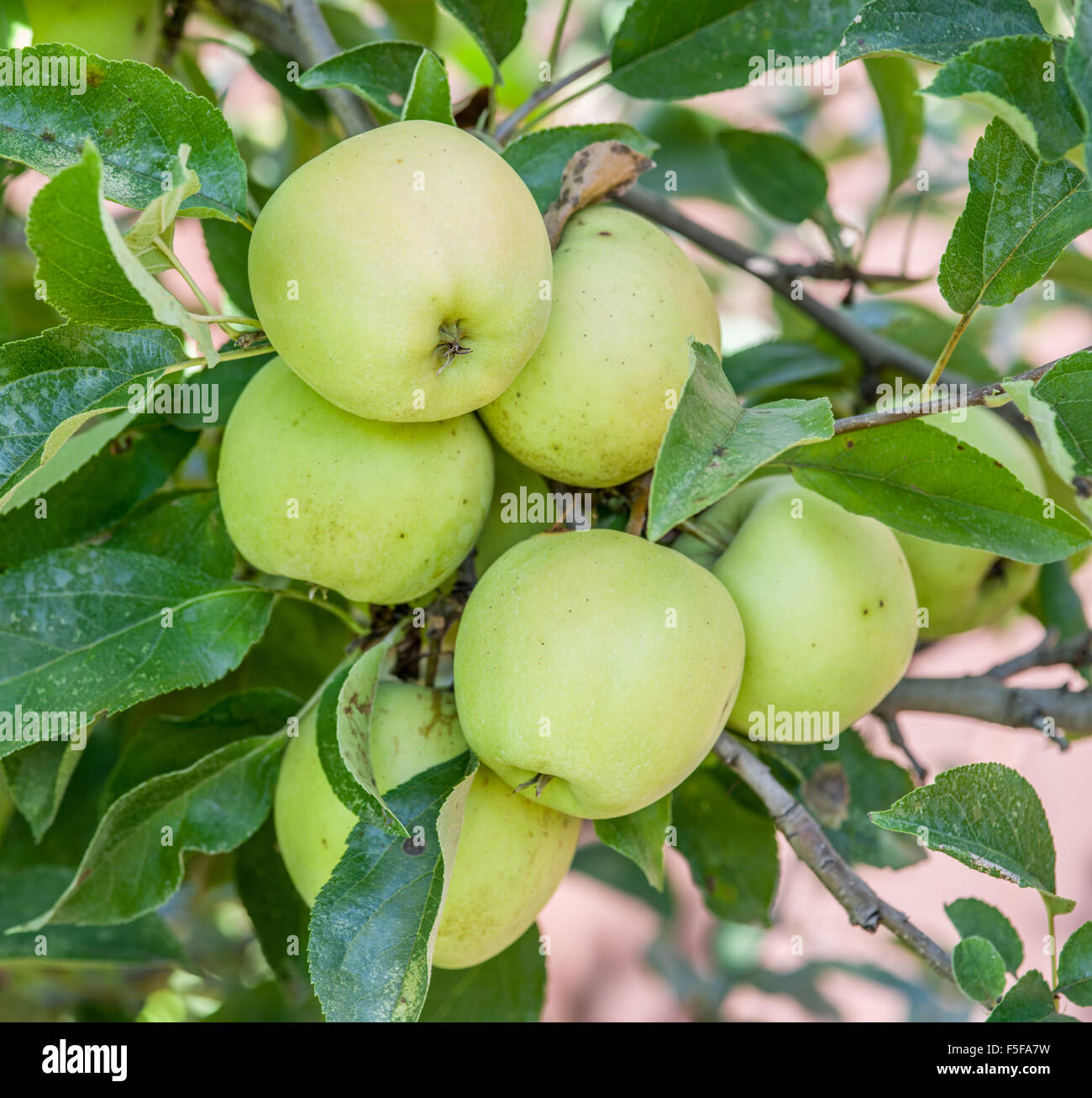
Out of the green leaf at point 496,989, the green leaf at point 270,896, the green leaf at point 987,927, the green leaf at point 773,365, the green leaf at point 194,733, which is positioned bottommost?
the green leaf at point 496,989

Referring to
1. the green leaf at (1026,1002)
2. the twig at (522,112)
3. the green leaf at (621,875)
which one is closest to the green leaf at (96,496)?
the twig at (522,112)

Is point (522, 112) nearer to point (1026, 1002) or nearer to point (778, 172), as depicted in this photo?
point (778, 172)

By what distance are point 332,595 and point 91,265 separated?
0.36 m

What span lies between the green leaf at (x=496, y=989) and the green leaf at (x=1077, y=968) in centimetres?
41

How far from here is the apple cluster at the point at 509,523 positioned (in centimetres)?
58

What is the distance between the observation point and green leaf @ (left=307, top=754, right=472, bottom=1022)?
608 mm

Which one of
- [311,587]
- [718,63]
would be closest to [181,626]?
[311,587]

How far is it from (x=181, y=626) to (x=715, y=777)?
1.58ft

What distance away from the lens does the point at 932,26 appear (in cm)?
59

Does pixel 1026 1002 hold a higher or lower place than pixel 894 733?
higher

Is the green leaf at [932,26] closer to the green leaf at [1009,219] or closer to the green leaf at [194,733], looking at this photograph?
the green leaf at [1009,219]

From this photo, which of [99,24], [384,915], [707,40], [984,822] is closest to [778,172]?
[707,40]

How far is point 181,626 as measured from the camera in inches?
29.5

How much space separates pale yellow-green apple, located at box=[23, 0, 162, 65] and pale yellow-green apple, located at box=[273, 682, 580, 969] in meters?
0.57
